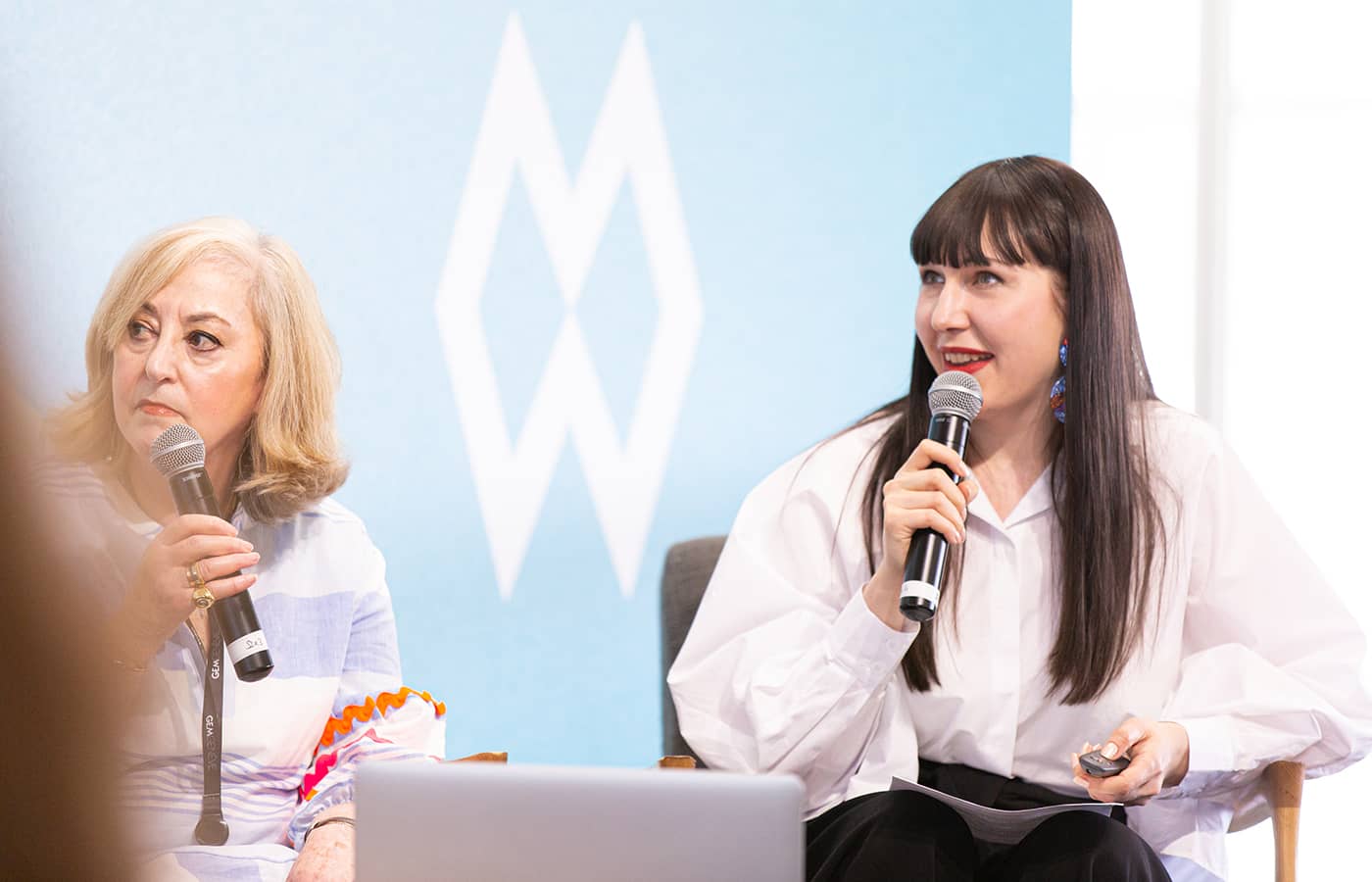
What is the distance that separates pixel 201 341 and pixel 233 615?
15.4 inches

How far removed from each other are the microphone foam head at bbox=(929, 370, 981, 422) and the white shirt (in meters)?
0.25

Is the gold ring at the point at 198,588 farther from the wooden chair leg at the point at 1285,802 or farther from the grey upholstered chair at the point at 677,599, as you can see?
the wooden chair leg at the point at 1285,802

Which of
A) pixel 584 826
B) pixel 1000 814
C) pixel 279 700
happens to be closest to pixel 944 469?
pixel 1000 814

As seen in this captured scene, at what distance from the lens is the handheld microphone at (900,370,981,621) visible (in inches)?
55.9

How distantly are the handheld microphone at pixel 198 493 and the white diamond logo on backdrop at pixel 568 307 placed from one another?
2.10 ft

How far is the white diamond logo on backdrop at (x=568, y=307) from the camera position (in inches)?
88.5

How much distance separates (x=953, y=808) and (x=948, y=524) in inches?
13.7

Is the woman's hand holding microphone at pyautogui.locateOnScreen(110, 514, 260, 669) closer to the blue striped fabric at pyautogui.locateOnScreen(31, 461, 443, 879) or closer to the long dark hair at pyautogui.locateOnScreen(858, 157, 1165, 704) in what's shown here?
the blue striped fabric at pyautogui.locateOnScreen(31, 461, 443, 879)

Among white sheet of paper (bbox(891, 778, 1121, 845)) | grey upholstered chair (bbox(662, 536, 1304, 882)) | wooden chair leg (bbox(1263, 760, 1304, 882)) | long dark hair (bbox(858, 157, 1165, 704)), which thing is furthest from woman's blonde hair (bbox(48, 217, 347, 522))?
→ wooden chair leg (bbox(1263, 760, 1304, 882))

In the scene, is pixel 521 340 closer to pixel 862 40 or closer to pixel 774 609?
pixel 774 609

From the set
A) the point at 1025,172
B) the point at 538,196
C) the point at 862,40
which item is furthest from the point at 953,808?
the point at 862,40

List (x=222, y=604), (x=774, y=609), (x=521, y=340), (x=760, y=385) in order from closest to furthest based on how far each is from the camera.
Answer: (x=222, y=604) < (x=774, y=609) < (x=521, y=340) < (x=760, y=385)

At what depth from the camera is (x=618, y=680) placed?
96.8 inches

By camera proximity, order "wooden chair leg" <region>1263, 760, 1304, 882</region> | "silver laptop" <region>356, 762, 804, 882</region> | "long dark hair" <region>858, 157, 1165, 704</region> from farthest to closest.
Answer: "long dark hair" <region>858, 157, 1165, 704</region> → "wooden chair leg" <region>1263, 760, 1304, 882</region> → "silver laptop" <region>356, 762, 804, 882</region>
